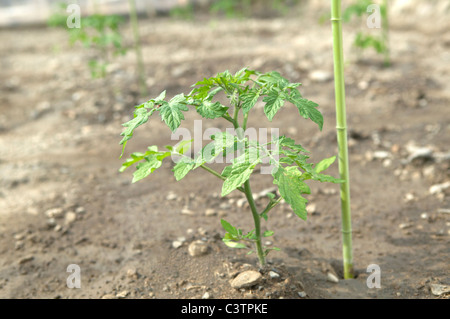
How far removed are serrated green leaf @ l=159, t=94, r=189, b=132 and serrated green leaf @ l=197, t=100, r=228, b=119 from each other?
0.06 meters

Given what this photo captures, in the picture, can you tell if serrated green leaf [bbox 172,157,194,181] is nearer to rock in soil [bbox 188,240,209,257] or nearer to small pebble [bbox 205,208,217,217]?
rock in soil [bbox 188,240,209,257]

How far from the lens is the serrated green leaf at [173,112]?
1641 mm

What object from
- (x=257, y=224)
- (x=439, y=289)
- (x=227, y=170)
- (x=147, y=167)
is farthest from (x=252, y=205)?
(x=439, y=289)

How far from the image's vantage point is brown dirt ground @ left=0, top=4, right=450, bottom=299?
225cm

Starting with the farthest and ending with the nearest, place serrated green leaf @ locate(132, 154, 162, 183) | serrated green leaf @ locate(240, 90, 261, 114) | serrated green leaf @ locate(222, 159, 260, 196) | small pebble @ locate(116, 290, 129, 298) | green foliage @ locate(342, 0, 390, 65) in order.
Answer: green foliage @ locate(342, 0, 390, 65)
small pebble @ locate(116, 290, 129, 298)
serrated green leaf @ locate(132, 154, 162, 183)
serrated green leaf @ locate(240, 90, 261, 114)
serrated green leaf @ locate(222, 159, 260, 196)

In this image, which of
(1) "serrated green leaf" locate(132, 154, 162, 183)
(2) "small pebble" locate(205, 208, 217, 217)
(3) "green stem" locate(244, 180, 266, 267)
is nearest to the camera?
(1) "serrated green leaf" locate(132, 154, 162, 183)

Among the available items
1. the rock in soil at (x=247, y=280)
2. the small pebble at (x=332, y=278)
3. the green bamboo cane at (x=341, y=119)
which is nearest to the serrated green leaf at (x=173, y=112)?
the green bamboo cane at (x=341, y=119)

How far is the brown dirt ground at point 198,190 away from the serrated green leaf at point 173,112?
805 mm

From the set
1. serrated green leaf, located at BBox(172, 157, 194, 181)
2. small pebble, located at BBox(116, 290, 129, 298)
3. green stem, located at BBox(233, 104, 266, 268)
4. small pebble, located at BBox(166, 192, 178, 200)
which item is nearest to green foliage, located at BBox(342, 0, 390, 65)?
small pebble, located at BBox(166, 192, 178, 200)

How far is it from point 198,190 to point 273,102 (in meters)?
1.46

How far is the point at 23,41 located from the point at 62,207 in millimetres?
4826

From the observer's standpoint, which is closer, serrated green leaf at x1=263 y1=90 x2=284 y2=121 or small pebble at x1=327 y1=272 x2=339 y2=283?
serrated green leaf at x1=263 y1=90 x2=284 y2=121

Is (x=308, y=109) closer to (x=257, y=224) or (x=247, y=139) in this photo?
(x=247, y=139)
